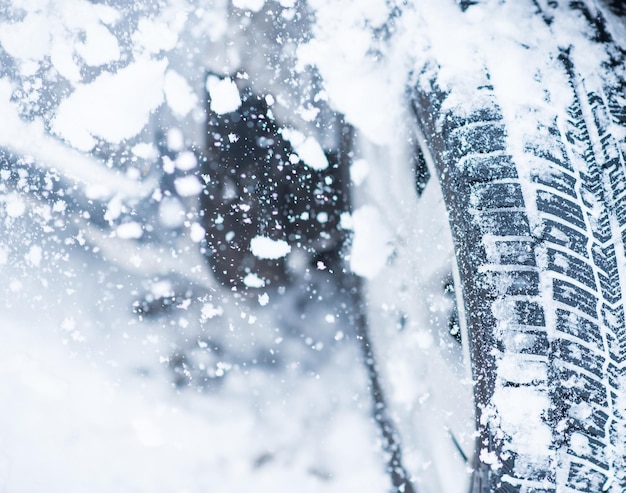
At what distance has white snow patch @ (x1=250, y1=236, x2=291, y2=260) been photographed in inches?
55.2

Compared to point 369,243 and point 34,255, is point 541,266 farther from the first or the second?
point 34,255

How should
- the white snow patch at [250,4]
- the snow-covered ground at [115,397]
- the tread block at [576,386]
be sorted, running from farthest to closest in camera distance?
the snow-covered ground at [115,397] < the white snow patch at [250,4] < the tread block at [576,386]

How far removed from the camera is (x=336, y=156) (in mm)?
1438

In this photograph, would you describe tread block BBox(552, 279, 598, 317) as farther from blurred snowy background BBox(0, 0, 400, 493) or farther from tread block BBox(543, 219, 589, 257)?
blurred snowy background BBox(0, 0, 400, 493)

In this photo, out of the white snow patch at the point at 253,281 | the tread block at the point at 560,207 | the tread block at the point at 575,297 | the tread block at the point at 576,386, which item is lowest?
the tread block at the point at 576,386

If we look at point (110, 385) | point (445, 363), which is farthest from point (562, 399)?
point (110, 385)

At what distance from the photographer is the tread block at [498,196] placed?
1023 mm

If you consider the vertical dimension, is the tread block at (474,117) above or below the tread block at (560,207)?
above

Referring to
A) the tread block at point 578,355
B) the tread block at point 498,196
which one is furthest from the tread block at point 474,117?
the tread block at point 578,355

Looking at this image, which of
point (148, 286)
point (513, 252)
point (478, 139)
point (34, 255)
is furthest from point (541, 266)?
point (34, 255)

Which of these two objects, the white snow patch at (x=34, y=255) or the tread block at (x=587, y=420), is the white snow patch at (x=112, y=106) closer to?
the white snow patch at (x=34, y=255)

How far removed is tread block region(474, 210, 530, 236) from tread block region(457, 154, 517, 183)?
3.0 inches

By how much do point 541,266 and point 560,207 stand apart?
0.13 metres

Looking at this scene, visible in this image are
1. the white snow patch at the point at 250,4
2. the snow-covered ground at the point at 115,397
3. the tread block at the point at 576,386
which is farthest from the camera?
the snow-covered ground at the point at 115,397
